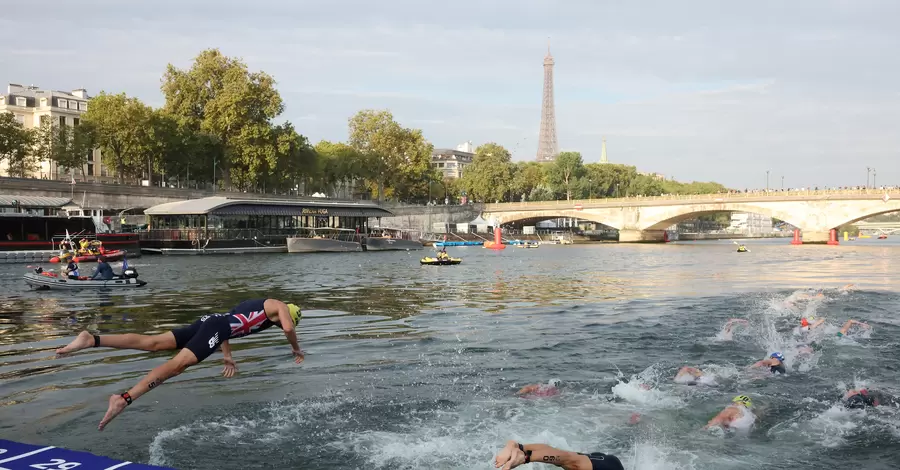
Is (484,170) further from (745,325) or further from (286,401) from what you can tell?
(286,401)

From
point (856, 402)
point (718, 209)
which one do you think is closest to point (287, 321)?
point (856, 402)

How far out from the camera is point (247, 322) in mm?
11125

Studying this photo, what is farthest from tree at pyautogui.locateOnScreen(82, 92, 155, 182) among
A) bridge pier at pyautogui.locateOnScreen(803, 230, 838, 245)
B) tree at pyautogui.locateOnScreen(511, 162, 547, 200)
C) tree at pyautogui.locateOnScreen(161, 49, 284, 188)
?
bridge pier at pyautogui.locateOnScreen(803, 230, 838, 245)

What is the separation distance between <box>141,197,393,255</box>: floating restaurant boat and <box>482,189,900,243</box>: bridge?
52.0m

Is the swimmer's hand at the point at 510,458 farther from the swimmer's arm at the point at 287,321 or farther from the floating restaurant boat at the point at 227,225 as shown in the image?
the floating restaurant boat at the point at 227,225

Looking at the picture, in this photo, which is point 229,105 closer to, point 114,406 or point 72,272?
point 72,272

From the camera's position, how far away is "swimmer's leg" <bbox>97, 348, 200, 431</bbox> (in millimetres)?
9625

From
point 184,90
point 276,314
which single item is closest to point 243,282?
point 276,314

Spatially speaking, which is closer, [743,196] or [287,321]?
[287,321]

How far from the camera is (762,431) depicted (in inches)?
471

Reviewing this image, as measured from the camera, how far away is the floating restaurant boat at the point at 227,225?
7094cm

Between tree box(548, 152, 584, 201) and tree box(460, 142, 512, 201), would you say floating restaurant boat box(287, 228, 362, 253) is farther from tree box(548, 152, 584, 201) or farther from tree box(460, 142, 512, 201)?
→ tree box(548, 152, 584, 201)

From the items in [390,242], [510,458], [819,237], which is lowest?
[390,242]

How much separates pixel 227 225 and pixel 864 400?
68265mm
